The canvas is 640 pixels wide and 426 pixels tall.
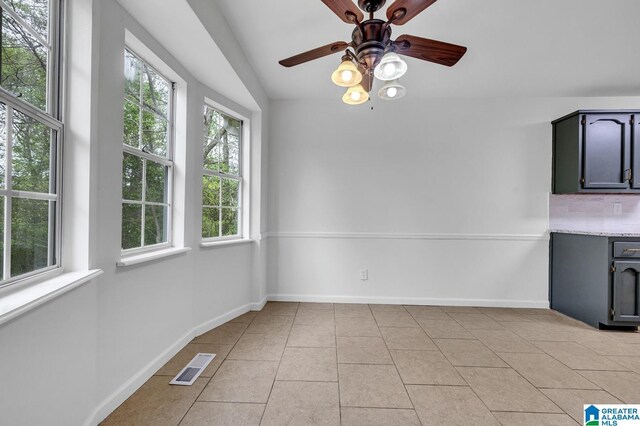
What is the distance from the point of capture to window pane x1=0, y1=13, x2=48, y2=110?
1.02 m

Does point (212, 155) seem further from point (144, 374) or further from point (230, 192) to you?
point (144, 374)

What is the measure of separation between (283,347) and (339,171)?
80.3 inches

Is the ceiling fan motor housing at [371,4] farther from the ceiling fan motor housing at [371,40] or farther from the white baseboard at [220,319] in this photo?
the white baseboard at [220,319]

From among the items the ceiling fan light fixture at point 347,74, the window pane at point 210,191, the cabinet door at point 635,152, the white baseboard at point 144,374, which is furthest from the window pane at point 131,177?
the cabinet door at point 635,152

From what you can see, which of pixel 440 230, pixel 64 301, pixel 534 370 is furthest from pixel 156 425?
pixel 440 230

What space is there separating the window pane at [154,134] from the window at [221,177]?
19.4 inches

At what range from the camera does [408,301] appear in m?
3.35

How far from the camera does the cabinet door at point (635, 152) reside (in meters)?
2.85

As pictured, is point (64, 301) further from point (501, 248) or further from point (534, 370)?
point (501, 248)

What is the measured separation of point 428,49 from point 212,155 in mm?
2060

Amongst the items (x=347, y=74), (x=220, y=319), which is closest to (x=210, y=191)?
(x=220, y=319)

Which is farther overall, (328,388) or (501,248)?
(501,248)

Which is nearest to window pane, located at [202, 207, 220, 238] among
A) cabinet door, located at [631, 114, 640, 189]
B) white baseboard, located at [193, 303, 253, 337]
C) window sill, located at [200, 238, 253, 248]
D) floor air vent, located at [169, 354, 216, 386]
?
window sill, located at [200, 238, 253, 248]

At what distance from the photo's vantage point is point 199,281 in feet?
7.92
